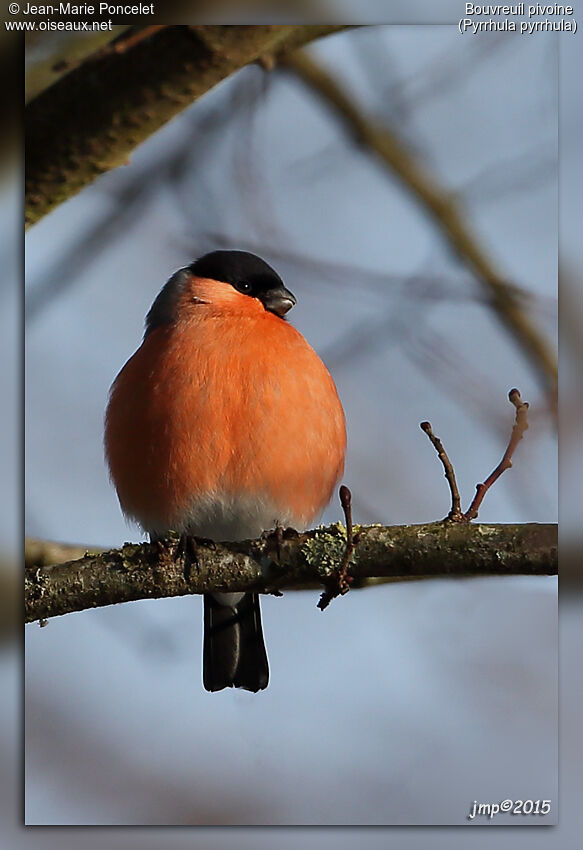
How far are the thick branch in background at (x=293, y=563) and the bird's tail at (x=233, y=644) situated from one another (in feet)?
0.88

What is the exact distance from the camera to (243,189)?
221 cm

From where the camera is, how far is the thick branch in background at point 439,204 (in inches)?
81.5

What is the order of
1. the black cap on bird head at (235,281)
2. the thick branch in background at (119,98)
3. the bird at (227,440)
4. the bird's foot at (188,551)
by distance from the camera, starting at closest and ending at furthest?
the thick branch in background at (119,98)
the bird's foot at (188,551)
the bird at (227,440)
the black cap on bird head at (235,281)

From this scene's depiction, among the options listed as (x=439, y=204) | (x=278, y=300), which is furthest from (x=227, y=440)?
(x=439, y=204)

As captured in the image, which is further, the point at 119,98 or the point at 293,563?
the point at 293,563

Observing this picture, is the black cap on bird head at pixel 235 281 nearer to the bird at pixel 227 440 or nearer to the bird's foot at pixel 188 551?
the bird at pixel 227 440

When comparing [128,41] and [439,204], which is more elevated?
[128,41]

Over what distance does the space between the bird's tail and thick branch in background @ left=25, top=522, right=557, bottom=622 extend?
0.27m

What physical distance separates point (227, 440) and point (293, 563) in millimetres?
306

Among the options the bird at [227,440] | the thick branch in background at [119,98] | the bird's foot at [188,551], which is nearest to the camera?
the thick branch in background at [119,98]

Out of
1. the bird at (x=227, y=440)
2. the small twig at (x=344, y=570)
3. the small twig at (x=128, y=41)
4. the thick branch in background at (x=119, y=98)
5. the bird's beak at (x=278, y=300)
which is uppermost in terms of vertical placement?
the small twig at (x=128, y=41)

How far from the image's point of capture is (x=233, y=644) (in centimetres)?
217

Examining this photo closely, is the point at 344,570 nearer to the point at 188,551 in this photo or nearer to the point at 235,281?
the point at 188,551

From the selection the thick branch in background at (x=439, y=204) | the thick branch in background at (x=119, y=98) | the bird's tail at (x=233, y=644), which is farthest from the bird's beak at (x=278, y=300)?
the bird's tail at (x=233, y=644)
